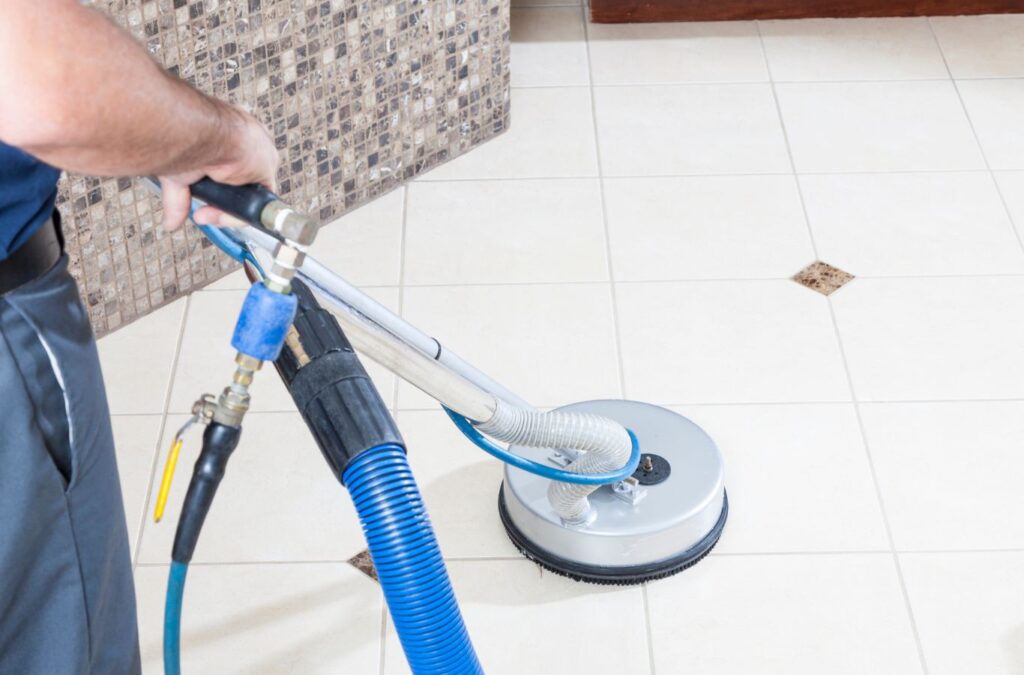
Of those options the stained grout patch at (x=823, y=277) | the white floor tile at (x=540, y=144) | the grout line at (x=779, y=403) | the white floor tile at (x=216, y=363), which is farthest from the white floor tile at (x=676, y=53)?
the grout line at (x=779, y=403)

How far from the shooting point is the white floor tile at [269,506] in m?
2.21

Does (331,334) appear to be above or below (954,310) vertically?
above

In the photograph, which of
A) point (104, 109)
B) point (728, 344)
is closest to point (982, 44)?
point (728, 344)

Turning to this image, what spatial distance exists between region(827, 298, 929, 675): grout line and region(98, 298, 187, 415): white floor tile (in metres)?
1.29

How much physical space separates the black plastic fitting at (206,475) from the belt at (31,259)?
24 centimetres

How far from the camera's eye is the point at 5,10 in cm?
91

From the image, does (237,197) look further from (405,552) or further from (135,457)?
(135,457)

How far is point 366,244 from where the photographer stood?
2.89m

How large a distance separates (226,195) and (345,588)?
3.84 feet

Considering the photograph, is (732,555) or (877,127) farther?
(877,127)

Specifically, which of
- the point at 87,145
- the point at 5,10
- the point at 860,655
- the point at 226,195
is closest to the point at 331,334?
the point at 226,195

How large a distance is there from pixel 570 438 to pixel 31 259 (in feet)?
2.88

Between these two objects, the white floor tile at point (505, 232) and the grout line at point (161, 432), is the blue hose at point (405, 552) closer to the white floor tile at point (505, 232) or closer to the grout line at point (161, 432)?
the grout line at point (161, 432)

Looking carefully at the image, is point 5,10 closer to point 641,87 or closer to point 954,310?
point 954,310
